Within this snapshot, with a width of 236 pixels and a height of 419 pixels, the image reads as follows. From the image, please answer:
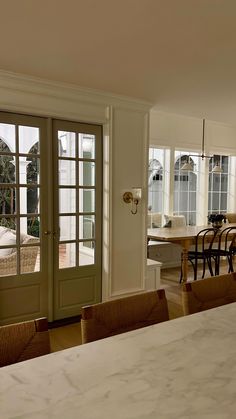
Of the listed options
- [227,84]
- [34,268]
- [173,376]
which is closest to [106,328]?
[173,376]

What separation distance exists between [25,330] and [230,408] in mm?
733

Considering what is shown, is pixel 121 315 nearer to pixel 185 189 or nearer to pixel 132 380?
pixel 132 380

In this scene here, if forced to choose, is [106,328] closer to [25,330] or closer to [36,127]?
[25,330]

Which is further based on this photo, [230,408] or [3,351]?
[3,351]

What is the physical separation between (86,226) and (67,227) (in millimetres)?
238

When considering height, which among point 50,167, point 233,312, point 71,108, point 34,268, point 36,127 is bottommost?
point 34,268

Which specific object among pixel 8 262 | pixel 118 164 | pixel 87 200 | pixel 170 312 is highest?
pixel 118 164

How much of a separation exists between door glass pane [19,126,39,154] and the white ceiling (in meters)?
0.52

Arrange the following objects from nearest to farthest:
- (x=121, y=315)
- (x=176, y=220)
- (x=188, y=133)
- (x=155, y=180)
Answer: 1. (x=121, y=315)
2. (x=176, y=220)
3. (x=155, y=180)
4. (x=188, y=133)

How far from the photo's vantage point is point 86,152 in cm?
361

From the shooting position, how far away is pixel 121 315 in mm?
1460

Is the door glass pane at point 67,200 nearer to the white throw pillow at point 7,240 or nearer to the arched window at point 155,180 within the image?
the white throw pillow at point 7,240

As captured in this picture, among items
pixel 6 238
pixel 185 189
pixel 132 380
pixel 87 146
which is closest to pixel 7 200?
pixel 6 238

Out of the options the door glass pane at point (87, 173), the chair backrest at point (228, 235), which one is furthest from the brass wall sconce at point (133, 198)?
the chair backrest at point (228, 235)
